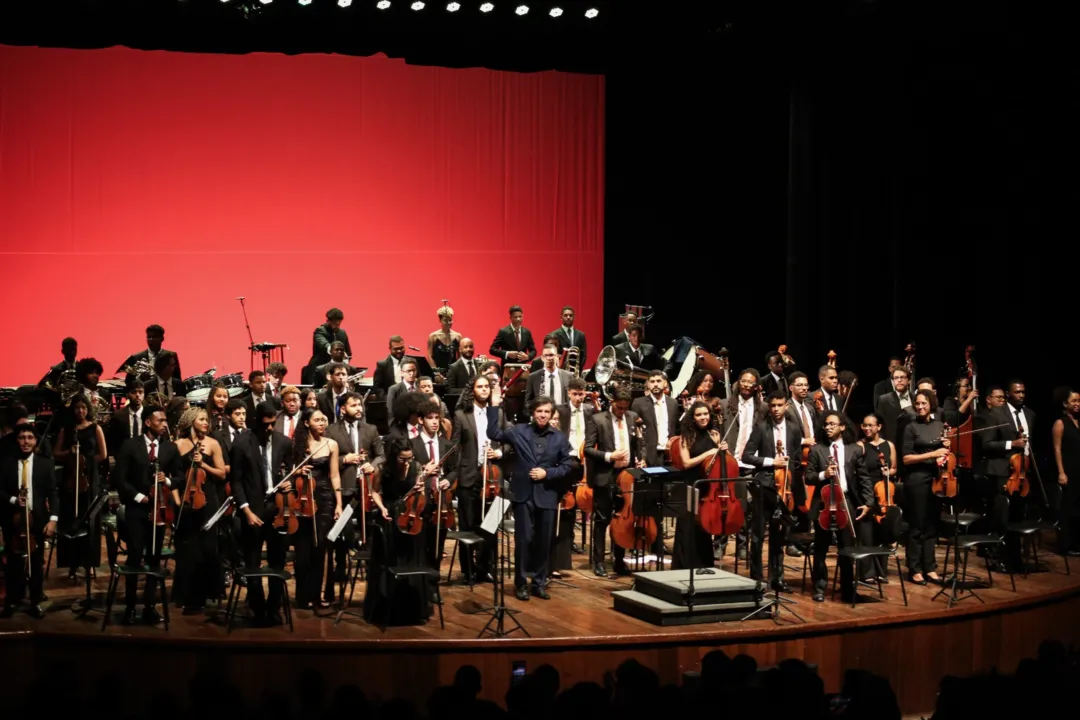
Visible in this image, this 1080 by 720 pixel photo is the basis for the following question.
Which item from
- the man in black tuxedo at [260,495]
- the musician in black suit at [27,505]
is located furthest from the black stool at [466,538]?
the musician in black suit at [27,505]

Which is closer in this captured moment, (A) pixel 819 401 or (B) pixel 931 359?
(A) pixel 819 401

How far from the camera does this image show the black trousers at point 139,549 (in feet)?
29.7

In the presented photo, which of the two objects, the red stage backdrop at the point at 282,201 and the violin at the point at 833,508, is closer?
the violin at the point at 833,508

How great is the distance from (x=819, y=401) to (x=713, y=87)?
21.4 ft

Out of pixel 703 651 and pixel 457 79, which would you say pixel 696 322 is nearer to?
pixel 457 79

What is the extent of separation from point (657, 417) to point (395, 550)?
2.96 meters

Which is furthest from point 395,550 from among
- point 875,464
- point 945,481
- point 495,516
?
point 945,481

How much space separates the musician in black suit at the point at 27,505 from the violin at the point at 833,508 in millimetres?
A: 5602

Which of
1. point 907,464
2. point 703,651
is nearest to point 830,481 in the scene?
point 907,464

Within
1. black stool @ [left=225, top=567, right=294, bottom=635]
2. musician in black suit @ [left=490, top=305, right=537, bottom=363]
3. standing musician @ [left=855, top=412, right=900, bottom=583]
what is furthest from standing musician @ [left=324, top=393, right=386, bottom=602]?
musician in black suit @ [left=490, top=305, right=537, bottom=363]

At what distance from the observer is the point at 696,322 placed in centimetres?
1742

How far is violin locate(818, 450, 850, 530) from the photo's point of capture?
31.7 ft

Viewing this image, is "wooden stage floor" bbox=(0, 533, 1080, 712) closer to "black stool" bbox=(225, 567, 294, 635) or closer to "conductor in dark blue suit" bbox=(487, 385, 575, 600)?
"black stool" bbox=(225, 567, 294, 635)

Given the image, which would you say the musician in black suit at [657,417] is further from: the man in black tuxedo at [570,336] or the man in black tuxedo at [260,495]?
the man in black tuxedo at [570,336]
